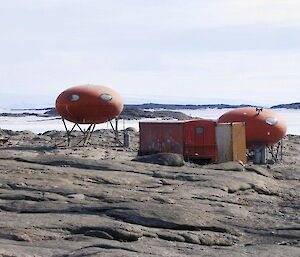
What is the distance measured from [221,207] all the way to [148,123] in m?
9.66

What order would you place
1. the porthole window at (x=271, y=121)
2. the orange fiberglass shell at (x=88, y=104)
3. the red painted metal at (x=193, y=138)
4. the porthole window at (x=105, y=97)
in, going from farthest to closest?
1. the porthole window at (x=105, y=97)
2. the orange fiberglass shell at (x=88, y=104)
3. the porthole window at (x=271, y=121)
4. the red painted metal at (x=193, y=138)

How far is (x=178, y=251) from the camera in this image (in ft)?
34.6

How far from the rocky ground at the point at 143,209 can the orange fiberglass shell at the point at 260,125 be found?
Result: 10.6ft

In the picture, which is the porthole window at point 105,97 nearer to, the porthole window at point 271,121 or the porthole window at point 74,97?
the porthole window at point 74,97

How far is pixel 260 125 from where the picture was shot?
24.3 meters

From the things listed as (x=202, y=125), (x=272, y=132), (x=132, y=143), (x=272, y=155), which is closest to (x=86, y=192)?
(x=202, y=125)

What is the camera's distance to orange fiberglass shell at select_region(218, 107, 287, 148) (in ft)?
79.7

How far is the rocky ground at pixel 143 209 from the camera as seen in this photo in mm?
10742

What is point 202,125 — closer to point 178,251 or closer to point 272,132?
point 272,132

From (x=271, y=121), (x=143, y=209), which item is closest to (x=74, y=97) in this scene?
(x=271, y=121)

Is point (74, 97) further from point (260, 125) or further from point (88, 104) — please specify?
point (260, 125)

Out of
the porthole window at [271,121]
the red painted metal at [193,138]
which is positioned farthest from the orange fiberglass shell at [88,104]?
the porthole window at [271,121]

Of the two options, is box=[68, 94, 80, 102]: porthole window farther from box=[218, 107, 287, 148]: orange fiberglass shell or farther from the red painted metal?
box=[218, 107, 287, 148]: orange fiberglass shell

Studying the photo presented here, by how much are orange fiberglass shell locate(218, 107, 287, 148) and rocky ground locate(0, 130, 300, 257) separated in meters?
Answer: 3.23
